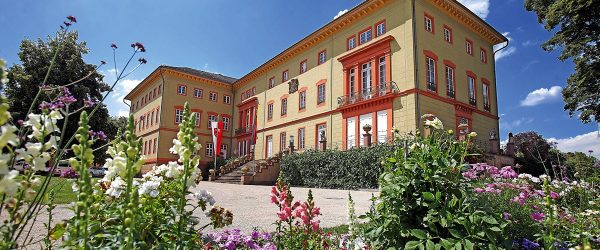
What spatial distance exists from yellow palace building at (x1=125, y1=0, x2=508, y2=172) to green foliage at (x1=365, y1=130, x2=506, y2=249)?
11.3 m

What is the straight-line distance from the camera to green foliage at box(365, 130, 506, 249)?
231 cm

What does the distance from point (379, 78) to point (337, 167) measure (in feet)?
18.1

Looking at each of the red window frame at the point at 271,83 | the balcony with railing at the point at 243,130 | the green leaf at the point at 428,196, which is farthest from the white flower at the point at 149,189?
the balcony with railing at the point at 243,130

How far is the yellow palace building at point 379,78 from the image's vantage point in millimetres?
16719

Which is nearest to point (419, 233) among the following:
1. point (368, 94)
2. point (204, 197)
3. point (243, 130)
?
point (204, 197)

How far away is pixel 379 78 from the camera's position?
18.1 m

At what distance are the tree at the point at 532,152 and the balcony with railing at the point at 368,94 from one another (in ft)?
27.6

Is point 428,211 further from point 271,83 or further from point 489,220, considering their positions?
point 271,83

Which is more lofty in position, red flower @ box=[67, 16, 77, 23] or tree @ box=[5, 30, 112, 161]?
tree @ box=[5, 30, 112, 161]

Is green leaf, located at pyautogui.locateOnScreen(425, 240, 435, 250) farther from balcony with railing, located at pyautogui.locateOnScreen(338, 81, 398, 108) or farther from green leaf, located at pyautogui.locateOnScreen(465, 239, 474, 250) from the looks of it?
balcony with railing, located at pyautogui.locateOnScreen(338, 81, 398, 108)

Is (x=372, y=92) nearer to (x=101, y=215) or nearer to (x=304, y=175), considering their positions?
(x=304, y=175)

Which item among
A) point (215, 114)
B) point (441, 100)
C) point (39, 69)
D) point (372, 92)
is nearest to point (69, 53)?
point (39, 69)

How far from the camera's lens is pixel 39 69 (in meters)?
19.1

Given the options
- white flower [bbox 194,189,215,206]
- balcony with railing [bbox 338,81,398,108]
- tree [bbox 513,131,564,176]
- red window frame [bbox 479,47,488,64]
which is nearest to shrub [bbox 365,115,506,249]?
white flower [bbox 194,189,215,206]
